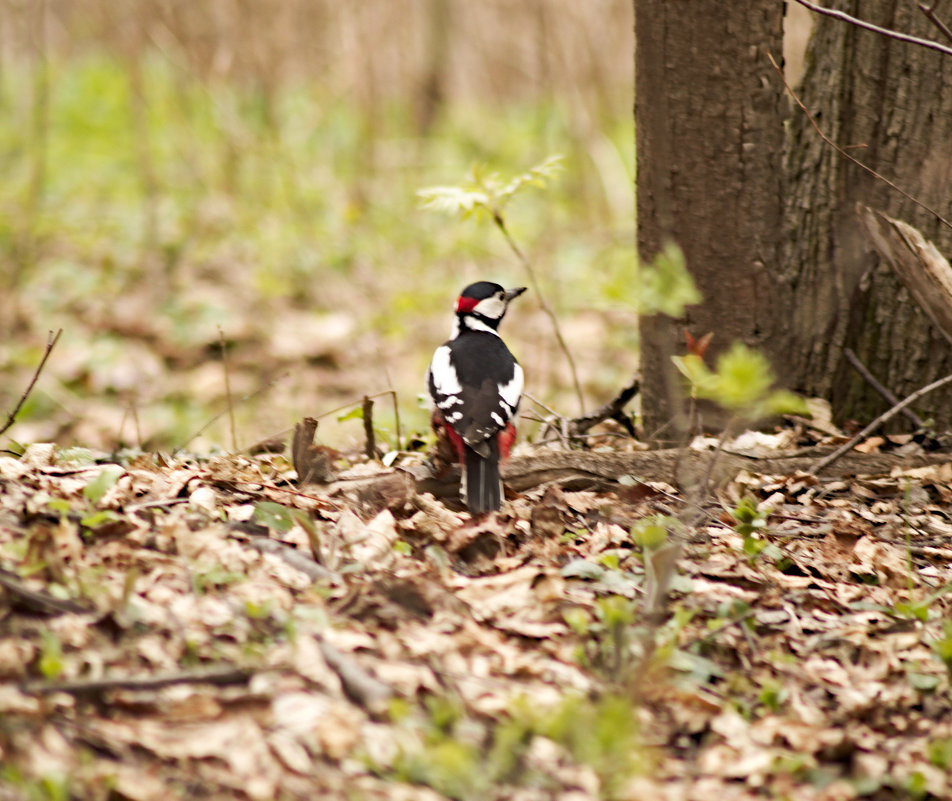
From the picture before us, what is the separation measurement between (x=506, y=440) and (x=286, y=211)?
7.51 metres

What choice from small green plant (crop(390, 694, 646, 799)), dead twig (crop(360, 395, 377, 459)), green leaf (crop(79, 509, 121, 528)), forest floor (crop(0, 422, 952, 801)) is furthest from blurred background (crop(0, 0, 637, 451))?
small green plant (crop(390, 694, 646, 799))

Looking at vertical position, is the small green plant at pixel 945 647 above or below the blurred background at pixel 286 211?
below

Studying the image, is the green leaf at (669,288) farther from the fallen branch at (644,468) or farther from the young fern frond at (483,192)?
the young fern frond at (483,192)

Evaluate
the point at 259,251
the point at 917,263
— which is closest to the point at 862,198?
the point at 917,263

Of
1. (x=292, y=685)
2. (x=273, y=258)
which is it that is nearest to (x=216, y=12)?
(x=273, y=258)

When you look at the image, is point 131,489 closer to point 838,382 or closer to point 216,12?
point 838,382

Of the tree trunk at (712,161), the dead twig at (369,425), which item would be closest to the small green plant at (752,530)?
the tree trunk at (712,161)

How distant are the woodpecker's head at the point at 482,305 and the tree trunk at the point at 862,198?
1.41 m

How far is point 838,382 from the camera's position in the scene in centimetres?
428

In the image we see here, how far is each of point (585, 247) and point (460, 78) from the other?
14.6 feet

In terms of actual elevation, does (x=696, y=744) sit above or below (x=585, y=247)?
below

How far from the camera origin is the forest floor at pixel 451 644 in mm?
2195

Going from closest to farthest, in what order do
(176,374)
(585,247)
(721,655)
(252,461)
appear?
1. (721,655)
2. (252,461)
3. (176,374)
4. (585,247)

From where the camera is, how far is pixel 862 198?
415 centimetres
